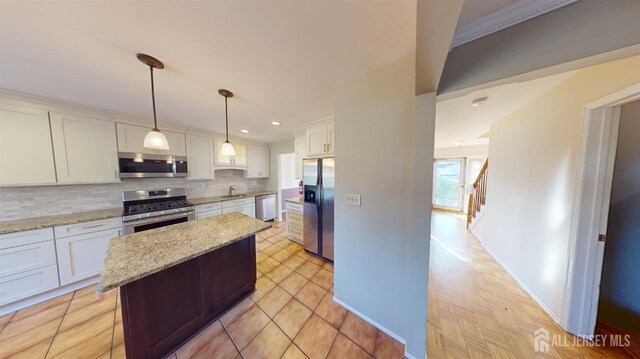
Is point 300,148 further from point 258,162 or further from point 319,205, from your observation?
point 258,162

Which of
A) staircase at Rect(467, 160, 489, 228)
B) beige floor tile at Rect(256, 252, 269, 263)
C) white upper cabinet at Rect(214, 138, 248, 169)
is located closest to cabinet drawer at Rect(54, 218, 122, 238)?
white upper cabinet at Rect(214, 138, 248, 169)

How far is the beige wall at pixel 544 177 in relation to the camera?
1.46 metres

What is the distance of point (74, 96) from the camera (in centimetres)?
192

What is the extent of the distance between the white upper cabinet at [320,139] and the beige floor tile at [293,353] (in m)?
2.05

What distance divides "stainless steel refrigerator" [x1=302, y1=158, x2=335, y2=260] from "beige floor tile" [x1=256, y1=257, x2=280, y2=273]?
55 cm

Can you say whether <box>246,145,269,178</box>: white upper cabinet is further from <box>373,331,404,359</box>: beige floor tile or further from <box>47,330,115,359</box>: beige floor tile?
<box>373,331,404,359</box>: beige floor tile

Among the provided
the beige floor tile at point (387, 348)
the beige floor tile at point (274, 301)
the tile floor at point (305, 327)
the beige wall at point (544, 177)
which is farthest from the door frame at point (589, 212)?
the beige floor tile at point (274, 301)

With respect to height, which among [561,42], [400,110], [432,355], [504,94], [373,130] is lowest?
[432,355]

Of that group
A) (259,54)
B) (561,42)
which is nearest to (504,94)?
(561,42)

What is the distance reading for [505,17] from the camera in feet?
3.23

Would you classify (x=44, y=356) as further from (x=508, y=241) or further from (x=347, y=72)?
(x=508, y=241)

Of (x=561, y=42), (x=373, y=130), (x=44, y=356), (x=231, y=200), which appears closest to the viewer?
(x=561, y=42)

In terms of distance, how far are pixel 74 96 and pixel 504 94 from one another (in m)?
4.78

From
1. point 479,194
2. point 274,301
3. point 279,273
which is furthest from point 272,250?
point 479,194
